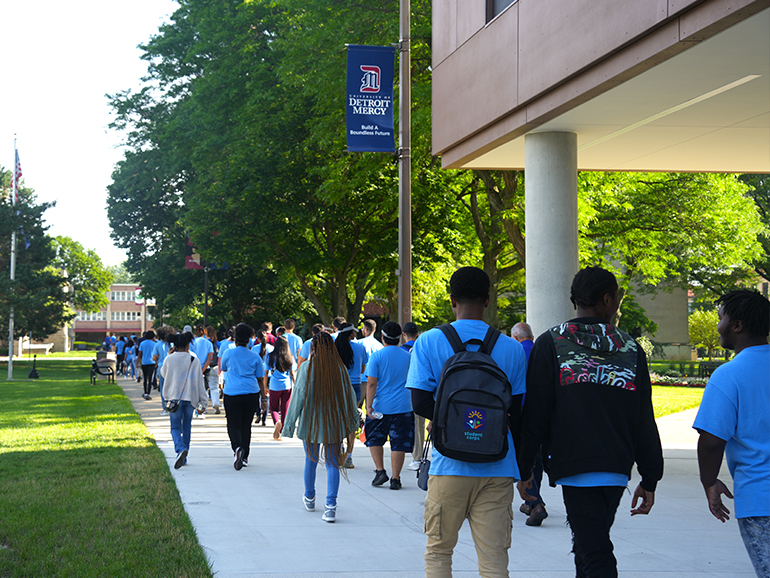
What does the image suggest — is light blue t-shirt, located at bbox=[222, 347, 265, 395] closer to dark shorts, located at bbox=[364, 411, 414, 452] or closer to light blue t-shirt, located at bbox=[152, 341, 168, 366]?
dark shorts, located at bbox=[364, 411, 414, 452]

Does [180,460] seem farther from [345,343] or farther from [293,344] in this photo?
[293,344]

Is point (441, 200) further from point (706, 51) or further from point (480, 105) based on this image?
point (706, 51)

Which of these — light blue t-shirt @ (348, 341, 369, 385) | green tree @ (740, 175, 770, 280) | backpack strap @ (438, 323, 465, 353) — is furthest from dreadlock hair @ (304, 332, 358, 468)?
green tree @ (740, 175, 770, 280)

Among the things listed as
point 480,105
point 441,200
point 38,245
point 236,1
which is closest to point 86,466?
point 480,105

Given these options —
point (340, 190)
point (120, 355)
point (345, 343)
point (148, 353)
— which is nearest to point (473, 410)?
point (345, 343)

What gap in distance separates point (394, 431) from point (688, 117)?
5.40 meters

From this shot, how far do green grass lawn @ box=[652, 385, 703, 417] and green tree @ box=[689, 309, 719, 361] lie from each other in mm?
27917

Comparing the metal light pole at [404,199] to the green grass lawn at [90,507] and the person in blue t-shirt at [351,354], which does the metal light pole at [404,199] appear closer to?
the person in blue t-shirt at [351,354]

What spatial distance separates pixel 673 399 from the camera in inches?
982

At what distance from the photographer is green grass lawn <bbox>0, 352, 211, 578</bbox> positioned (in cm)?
596

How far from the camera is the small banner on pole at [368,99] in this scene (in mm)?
11742

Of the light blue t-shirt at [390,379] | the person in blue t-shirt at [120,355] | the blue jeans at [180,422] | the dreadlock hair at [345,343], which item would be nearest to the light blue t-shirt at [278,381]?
the blue jeans at [180,422]

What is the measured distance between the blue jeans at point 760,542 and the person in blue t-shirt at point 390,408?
6.06 metres

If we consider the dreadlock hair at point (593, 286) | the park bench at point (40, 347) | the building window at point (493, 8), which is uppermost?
the building window at point (493, 8)
